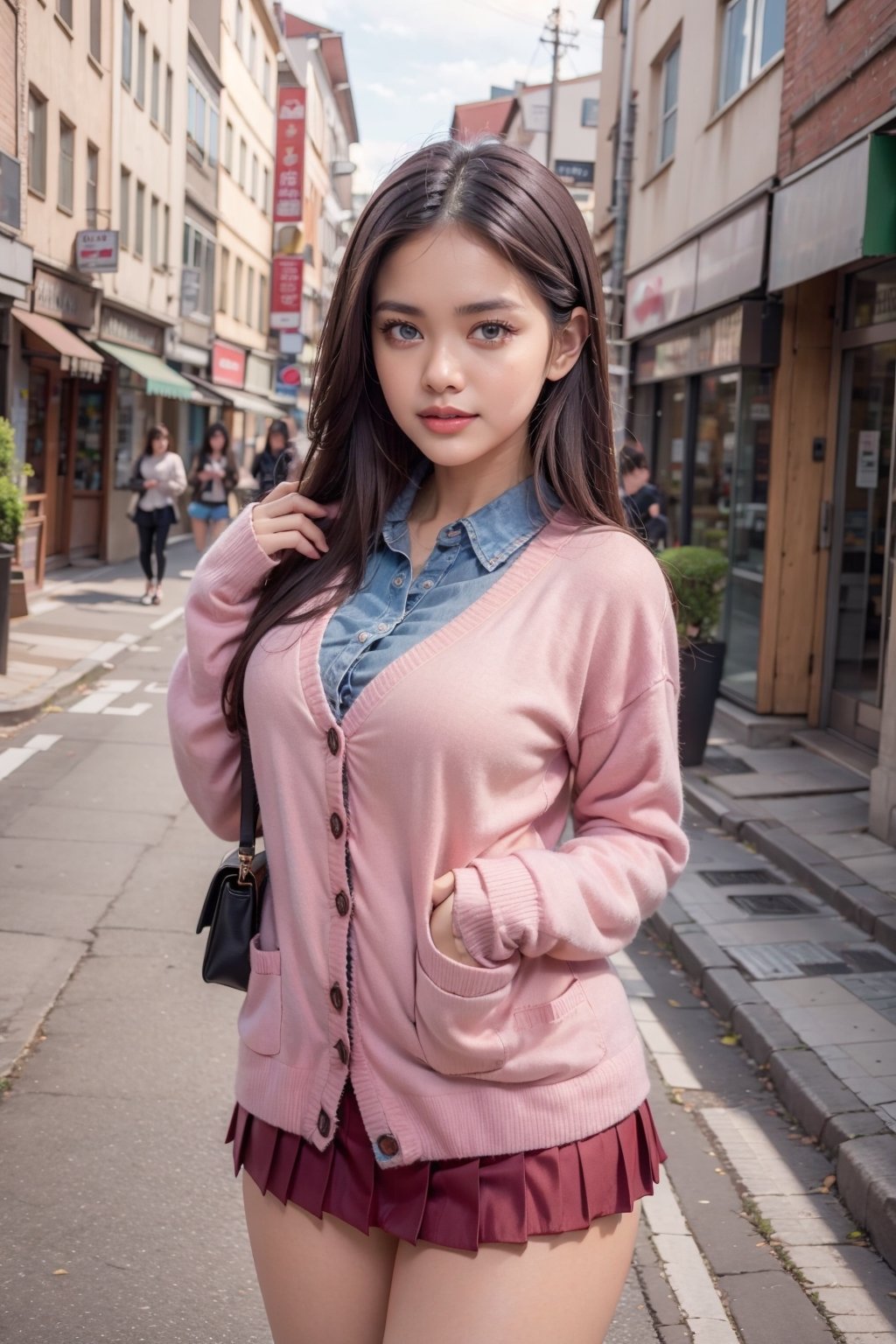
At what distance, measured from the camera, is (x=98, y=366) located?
20188 mm

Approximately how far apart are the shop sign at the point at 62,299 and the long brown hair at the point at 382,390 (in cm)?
1828

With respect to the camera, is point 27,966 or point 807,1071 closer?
point 807,1071

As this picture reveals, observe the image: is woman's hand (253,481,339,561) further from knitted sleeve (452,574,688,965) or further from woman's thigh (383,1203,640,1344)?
woman's thigh (383,1203,640,1344)

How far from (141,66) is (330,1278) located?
89.9 ft

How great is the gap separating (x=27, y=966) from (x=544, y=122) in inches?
2110

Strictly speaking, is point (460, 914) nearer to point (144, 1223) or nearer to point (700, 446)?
point (144, 1223)

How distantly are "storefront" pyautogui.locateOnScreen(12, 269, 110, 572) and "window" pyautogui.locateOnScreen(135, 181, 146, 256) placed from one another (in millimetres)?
3583

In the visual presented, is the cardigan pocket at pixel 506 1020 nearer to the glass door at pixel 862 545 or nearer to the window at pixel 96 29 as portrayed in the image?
the glass door at pixel 862 545

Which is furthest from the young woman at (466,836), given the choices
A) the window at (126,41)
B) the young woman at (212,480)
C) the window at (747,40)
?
the window at (126,41)

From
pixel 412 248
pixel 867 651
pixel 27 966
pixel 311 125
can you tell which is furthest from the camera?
pixel 311 125

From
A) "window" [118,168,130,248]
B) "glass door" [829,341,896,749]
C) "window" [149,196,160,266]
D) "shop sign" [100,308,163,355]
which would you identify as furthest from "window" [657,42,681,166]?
"window" [149,196,160,266]

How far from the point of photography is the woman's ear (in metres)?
1.91

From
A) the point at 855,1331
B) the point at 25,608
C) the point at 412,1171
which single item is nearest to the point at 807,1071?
the point at 855,1331

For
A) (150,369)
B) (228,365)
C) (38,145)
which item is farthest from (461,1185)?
(228,365)
